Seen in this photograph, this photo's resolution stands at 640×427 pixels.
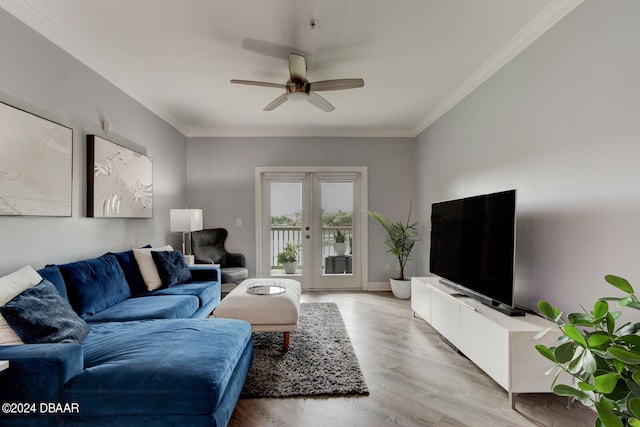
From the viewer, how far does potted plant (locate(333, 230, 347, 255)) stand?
5199mm

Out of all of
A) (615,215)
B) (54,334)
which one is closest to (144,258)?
(54,334)

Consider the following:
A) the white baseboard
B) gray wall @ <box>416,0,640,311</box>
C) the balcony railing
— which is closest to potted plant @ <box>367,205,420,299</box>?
the white baseboard

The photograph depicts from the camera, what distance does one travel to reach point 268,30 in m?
2.39

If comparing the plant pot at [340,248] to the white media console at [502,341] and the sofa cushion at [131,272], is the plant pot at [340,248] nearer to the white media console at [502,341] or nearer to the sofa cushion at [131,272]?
the white media console at [502,341]

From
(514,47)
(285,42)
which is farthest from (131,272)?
(514,47)

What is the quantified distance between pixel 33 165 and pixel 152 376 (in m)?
1.76

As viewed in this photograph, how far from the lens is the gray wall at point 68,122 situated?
6.84 ft

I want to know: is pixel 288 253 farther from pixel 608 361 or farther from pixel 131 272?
pixel 608 361

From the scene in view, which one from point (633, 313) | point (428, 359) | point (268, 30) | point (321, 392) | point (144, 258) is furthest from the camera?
point (144, 258)

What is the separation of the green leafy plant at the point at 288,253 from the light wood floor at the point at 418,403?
8.20 ft

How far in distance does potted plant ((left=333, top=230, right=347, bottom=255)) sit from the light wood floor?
96.0 inches

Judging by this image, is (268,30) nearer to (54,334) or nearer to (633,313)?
(54,334)

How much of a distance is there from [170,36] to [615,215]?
3122 mm

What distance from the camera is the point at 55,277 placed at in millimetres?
2156
